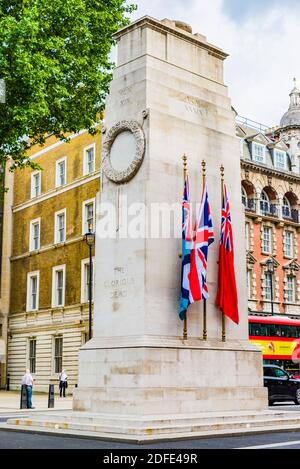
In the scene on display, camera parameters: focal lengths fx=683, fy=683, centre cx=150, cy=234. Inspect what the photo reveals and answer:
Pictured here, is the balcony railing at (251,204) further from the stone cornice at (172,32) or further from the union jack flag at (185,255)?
the union jack flag at (185,255)

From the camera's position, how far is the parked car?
28.0 meters

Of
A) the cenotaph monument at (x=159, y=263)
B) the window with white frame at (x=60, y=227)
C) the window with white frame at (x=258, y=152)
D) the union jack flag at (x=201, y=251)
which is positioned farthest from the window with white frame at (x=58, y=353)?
the union jack flag at (x=201, y=251)

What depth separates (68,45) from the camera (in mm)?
26141

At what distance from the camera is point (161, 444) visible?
35.2 feet

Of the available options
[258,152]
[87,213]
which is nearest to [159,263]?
[87,213]

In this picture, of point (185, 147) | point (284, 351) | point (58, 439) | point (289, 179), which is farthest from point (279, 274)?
point (58, 439)

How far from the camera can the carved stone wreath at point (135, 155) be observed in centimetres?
1439

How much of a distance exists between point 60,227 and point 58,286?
382 cm

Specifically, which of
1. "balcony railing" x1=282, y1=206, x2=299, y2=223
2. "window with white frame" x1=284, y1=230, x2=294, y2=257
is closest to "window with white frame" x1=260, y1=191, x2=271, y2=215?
"balcony railing" x1=282, y1=206, x2=299, y2=223

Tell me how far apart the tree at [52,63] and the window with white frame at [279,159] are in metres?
28.8

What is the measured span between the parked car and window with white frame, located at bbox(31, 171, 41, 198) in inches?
955

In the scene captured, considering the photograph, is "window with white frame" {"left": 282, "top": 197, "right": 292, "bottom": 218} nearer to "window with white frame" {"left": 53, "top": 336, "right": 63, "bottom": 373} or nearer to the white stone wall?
the white stone wall

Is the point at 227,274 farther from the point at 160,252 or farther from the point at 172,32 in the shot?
the point at 172,32

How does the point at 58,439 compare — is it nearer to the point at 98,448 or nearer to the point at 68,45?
the point at 98,448
